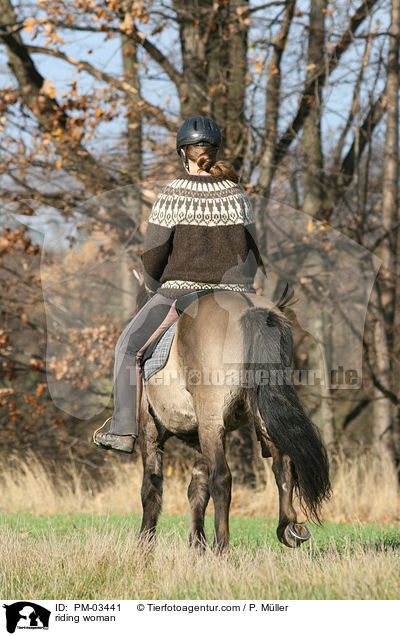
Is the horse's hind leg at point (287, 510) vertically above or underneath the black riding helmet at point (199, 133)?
underneath

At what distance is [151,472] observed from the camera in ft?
16.6

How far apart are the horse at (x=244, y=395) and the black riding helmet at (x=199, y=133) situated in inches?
43.4

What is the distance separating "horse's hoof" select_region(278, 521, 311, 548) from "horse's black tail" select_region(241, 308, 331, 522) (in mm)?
155

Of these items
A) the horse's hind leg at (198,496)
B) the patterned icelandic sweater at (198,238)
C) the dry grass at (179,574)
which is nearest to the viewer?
the dry grass at (179,574)

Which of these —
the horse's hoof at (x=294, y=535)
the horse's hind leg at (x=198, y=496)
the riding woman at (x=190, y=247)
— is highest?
the riding woman at (x=190, y=247)

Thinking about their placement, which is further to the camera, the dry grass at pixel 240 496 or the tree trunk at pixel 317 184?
the tree trunk at pixel 317 184

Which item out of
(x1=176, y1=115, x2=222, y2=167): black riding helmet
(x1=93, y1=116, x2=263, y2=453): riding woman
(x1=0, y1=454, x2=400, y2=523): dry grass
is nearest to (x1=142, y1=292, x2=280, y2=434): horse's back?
(x1=93, y1=116, x2=263, y2=453): riding woman

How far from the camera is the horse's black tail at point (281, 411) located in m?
4.29

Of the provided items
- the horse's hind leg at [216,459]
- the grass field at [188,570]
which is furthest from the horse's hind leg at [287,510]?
the horse's hind leg at [216,459]

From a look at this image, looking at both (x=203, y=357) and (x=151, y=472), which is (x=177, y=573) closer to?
(x=151, y=472)

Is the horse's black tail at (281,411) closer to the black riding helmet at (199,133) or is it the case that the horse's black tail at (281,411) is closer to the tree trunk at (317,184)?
the black riding helmet at (199,133)

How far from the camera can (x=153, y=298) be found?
15.8 feet

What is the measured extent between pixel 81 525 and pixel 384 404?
5.51 m

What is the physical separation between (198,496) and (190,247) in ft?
5.86
